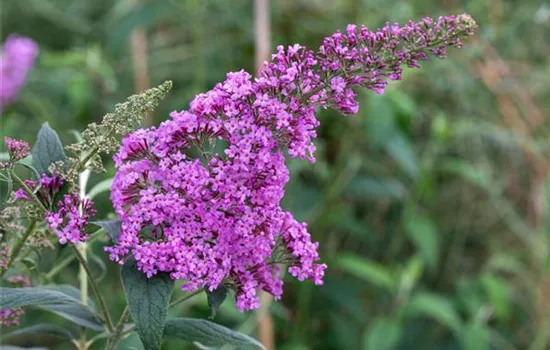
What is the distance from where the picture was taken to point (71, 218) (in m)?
1.00

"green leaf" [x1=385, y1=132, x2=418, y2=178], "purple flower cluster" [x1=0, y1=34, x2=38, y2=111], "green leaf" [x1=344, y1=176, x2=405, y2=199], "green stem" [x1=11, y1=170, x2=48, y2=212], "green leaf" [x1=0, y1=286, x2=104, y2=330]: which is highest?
"purple flower cluster" [x1=0, y1=34, x2=38, y2=111]

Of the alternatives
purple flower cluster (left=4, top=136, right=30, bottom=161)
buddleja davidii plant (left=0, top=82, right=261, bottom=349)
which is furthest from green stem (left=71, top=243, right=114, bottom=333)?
purple flower cluster (left=4, top=136, right=30, bottom=161)

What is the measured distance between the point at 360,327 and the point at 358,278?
19 centimetres

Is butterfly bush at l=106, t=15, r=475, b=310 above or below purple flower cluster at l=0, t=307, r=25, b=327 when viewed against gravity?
above

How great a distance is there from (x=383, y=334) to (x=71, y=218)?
1.63m

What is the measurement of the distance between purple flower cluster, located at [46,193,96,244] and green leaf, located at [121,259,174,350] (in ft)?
0.23

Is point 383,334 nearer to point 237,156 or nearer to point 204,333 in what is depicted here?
point 204,333

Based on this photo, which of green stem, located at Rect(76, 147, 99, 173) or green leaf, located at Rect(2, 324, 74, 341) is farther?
green leaf, located at Rect(2, 324, 74, 341)

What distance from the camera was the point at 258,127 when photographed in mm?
999

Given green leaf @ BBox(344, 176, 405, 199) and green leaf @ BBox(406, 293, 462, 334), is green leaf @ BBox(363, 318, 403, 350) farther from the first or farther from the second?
green leaf @ BBox(344, 176, 405, 199)

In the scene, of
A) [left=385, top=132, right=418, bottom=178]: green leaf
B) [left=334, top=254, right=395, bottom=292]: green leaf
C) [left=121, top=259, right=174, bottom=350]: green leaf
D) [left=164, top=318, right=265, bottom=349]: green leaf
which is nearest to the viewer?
[left=121, top=259, right=174, bottom=350]: green leaf

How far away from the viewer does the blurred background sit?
2678 mm

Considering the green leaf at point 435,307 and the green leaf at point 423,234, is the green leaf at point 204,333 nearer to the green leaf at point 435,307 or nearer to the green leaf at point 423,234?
the green leaf at point 435,307

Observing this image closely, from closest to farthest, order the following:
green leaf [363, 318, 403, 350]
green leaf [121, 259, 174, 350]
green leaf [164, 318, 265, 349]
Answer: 1. green leaf [121, 259, 174, 350]
2. green leaf [164, 318, 265, 349]
3. green leaf [363, 318, 403, 350]
